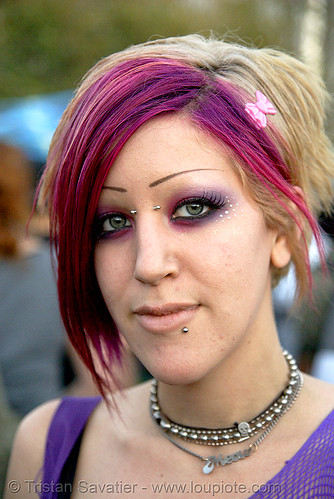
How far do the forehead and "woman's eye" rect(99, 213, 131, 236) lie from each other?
0.12m

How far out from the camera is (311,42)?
136 inches

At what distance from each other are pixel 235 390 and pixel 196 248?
476 mm

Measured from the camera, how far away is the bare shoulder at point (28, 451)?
1.83 metres

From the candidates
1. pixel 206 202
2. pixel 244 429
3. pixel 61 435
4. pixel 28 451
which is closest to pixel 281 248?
pixel 206 202

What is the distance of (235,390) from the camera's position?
155 centimetres

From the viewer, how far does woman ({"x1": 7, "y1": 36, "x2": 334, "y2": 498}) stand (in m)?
1.38

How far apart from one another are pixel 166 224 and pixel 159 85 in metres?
0.38

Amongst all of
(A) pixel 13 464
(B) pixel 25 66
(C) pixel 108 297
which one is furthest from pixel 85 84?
(B) pixel 25 66

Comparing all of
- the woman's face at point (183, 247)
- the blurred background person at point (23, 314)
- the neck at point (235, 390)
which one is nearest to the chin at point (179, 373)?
the woman's face at point (183, 247)

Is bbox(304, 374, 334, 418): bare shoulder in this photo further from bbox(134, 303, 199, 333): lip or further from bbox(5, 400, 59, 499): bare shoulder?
bbox(5, 400, 59, 499): bare shoulder

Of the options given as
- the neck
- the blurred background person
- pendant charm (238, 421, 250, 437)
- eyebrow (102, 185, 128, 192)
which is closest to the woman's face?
eyebrow (102, 185, 128, 192)

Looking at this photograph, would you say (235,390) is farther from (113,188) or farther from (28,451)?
(28,451)

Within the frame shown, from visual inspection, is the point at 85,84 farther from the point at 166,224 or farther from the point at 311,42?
the point at 311,42

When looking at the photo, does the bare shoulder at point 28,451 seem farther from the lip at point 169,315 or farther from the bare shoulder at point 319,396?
the bare shoulder at point 319,396
